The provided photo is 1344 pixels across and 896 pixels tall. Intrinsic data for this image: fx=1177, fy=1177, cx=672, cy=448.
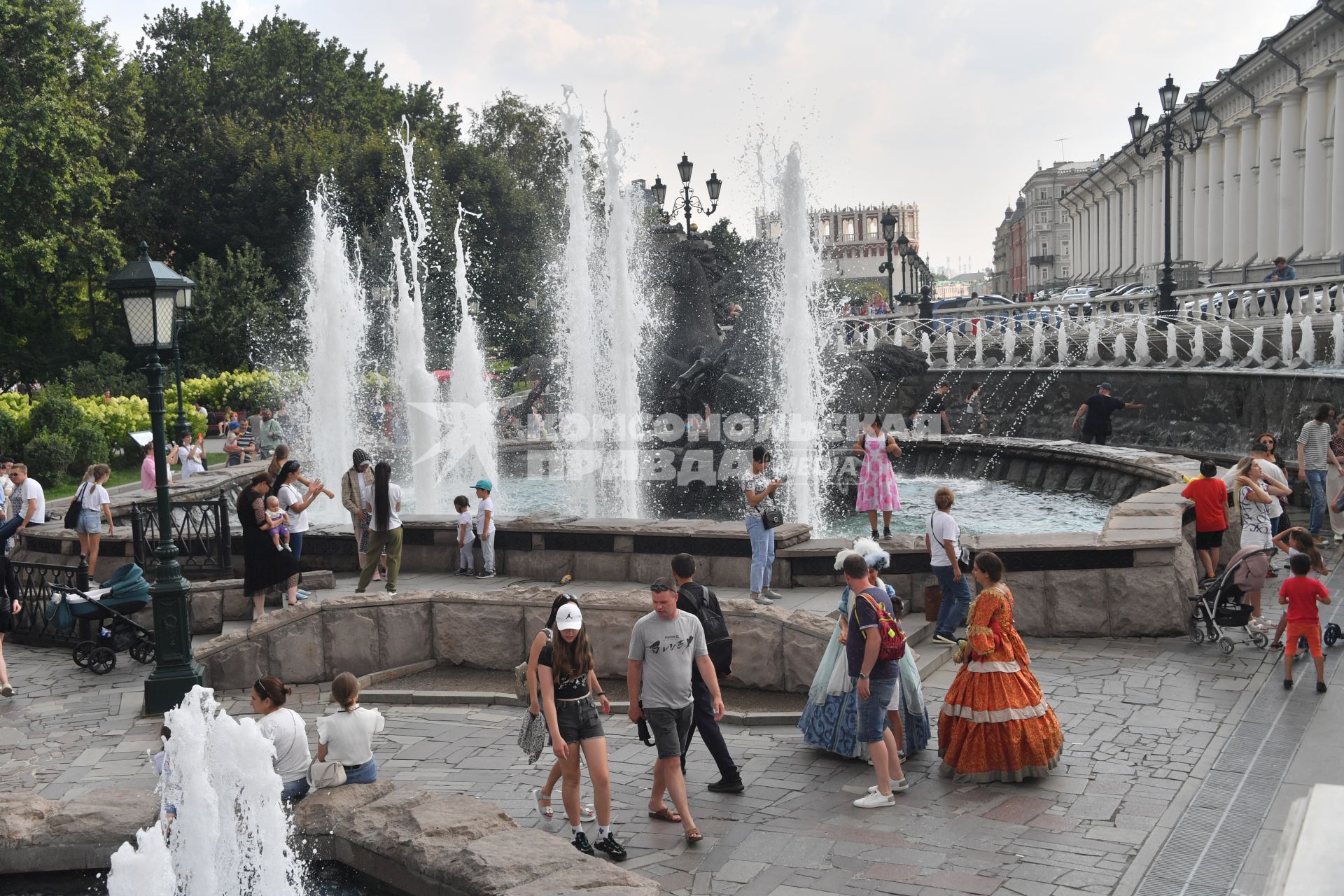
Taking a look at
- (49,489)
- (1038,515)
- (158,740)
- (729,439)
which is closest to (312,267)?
(49,489)

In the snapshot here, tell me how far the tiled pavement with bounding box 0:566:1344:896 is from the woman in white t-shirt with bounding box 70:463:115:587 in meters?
2.89

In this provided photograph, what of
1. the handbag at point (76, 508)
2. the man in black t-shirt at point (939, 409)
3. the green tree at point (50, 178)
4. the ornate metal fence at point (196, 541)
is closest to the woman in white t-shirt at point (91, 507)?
the handbag at point (76, 508)

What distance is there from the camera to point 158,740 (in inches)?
317

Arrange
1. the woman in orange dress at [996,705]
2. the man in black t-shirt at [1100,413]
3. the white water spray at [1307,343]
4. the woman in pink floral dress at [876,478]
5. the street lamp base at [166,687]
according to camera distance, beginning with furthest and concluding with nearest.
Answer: the white water spray at [1307,343]
the man in black t-shirt at [1100,413]
the woman in pink floral dress at [876,478]
the street lamp base at [166,687]
the woman in orange dress at [996,705]

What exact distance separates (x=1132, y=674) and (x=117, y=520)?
1225cm

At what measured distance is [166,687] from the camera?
873 cm

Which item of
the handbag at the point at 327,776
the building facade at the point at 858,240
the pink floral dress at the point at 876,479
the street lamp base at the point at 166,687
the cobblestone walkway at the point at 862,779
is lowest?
the cobblestone walkway at the point at 862,779

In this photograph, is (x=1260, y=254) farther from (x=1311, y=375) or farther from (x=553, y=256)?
(x=1311, y=375)

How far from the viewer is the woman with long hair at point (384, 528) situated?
35.4 ft

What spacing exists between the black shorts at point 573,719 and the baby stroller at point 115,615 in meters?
5.79

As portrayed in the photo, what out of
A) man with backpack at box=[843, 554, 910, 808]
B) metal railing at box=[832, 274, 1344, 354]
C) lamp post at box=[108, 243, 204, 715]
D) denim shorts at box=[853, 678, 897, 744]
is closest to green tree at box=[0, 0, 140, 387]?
metal railing at box=[832, 274, 1344, 354]

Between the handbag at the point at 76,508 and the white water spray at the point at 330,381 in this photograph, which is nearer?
the handbag at the point at 76,508

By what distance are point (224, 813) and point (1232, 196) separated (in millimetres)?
59844

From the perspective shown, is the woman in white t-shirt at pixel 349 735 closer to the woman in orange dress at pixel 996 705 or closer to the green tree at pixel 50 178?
the woman in orange dress at pixel 996 705
